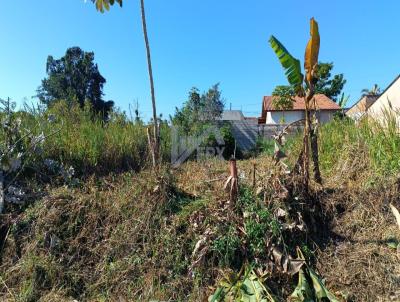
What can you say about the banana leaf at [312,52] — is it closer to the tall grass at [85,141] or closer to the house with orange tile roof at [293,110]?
the tall grass at [85,141]

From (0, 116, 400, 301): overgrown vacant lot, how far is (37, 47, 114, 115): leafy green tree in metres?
25.2

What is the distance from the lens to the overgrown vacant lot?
365 centimetres

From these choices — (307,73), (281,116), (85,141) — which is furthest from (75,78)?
(307,73)

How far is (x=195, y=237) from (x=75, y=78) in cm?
2790

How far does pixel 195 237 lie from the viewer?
3.97 metres

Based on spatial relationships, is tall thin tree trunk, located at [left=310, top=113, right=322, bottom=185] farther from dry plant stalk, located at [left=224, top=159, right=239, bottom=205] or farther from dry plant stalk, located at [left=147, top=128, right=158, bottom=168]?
dry plant stalk, located at [left=147, top=128, right=158, bottom=168]

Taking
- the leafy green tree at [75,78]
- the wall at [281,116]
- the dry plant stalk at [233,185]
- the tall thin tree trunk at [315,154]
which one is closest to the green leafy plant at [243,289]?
the dry plant stalk at [233,185]

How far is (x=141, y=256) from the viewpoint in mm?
3951

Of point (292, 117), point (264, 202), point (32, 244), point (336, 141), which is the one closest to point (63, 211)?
point (32, 244)

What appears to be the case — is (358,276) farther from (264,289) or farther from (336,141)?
(336,141)

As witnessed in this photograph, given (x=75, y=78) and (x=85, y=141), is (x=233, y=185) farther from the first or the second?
(x=75, y=78)

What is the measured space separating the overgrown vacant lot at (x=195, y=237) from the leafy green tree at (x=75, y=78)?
25245 millimetres

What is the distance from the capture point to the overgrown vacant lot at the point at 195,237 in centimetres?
Answer: 365

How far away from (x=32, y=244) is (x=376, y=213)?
439 centimetres
